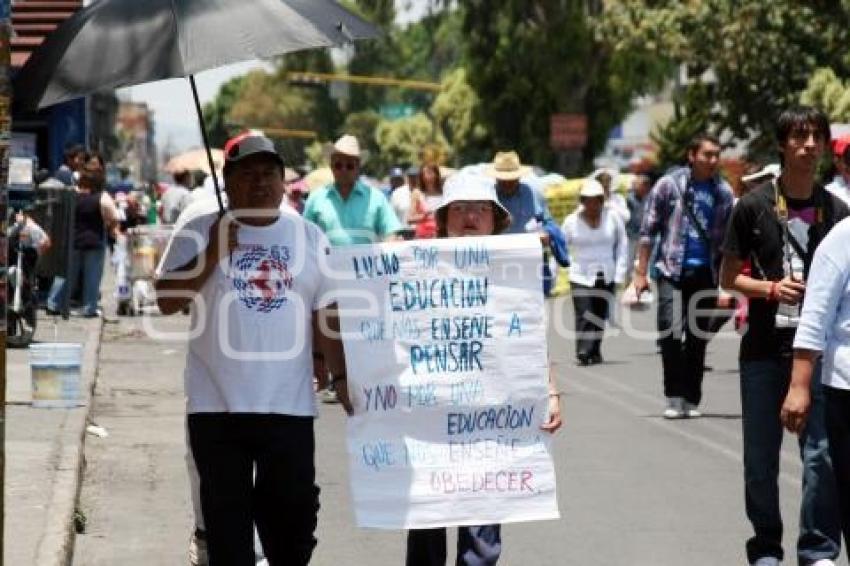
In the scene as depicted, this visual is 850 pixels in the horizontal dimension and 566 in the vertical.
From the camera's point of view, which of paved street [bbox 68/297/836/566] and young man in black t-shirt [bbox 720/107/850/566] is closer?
young man in black t-shirt [bbox 720/107/850/566]

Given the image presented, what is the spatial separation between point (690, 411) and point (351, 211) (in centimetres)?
283

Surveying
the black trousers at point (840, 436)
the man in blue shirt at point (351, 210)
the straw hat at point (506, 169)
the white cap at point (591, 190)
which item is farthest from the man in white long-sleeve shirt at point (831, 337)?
the white cap at point (591, 190)

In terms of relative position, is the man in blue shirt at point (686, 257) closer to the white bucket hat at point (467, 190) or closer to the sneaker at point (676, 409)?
the sneaker at point (676, 409)

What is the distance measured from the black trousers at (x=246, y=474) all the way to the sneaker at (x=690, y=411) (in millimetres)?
7629

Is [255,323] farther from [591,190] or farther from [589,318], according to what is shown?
[591,190]

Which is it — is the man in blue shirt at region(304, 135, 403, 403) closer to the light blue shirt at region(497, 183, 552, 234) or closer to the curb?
the light blue shirt at region(497, 183, 552, 234)

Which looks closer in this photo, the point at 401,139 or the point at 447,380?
the point at 447,380

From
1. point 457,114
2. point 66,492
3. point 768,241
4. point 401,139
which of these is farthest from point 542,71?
point 401,139

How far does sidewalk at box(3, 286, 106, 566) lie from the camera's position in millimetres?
8633

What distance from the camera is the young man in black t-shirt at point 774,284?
7.91m

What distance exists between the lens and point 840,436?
7.12 meters

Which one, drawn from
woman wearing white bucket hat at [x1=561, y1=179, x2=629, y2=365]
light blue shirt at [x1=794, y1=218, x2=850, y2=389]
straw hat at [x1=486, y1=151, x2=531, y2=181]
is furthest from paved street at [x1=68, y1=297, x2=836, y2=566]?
light blue shirt at [x1=794, y1=218, x2=850, y2=389]

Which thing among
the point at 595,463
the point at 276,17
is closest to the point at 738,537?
the point at 595,463

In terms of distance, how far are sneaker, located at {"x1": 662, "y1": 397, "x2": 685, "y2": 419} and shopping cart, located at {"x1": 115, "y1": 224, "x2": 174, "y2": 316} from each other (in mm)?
10834
